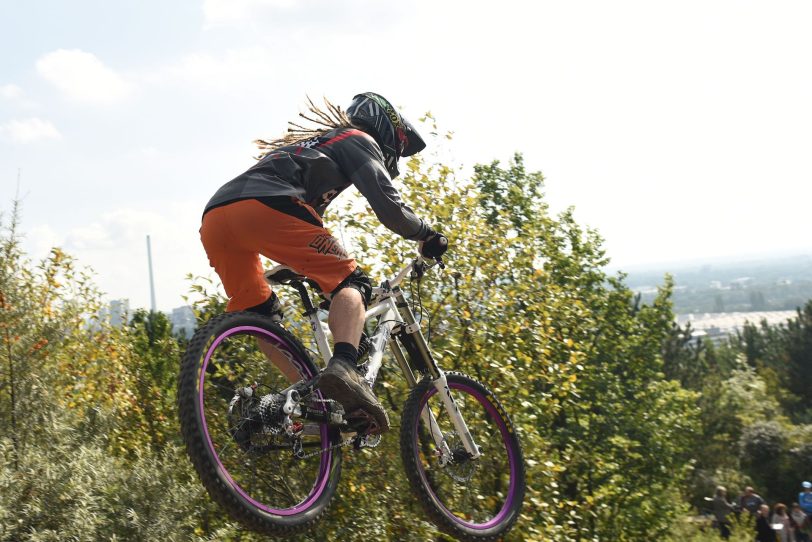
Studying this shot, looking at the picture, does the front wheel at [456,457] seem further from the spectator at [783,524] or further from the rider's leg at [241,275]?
the spectator at [783,524]

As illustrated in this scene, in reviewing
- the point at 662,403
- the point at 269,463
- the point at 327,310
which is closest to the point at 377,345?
the point at 327,310

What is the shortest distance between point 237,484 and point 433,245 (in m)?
1.79

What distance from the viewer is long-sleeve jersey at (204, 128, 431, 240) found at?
3.66 m

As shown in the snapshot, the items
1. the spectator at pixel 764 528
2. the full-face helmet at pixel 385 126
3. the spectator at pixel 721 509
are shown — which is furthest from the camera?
the spectator at pixel 721 509

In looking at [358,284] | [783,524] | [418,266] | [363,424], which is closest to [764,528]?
[783,524]

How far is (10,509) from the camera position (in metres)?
6.93

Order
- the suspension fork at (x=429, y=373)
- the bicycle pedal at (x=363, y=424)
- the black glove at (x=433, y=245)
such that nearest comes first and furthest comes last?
the bicycle pedal at (x=363, y=424), the black glove at (x=433, y=245), the suspension fork at (x=429, y=373)

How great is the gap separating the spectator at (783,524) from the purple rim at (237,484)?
45.4ft

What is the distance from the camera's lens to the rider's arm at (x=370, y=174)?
3.86m

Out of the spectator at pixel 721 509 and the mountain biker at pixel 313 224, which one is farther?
the spectator at pixel 721 509

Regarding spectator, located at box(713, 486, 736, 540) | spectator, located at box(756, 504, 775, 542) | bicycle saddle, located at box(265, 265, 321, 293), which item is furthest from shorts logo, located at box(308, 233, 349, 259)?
spectator, located at box(713, 486, 736, 540)

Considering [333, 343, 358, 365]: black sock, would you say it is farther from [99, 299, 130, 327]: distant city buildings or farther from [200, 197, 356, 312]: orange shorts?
[99, 299, 130, 327]: distant city buildings

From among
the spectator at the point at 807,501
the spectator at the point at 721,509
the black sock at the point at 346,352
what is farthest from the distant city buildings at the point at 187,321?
the spectator at the point at 721,509

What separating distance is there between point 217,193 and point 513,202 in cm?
1897
